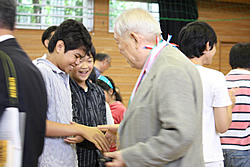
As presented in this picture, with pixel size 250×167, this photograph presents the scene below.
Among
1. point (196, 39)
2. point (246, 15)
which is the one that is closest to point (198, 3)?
point (246, 15)

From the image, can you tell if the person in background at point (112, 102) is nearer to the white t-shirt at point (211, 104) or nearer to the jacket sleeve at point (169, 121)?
the white t-shirt at point (211, 104)

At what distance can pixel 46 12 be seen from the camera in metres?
6.38

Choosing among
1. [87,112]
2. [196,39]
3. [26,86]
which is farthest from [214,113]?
[26,86]

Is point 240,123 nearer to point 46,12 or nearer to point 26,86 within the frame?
point 26,86

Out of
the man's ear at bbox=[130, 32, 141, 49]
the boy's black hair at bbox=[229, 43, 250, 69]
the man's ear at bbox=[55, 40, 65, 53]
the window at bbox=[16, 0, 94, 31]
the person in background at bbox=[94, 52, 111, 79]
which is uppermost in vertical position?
the window at bbox=[16, 0, 94, 31]

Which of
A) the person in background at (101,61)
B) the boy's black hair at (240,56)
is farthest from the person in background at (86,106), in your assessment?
the person in background at (101,61)

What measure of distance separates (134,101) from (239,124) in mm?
1373

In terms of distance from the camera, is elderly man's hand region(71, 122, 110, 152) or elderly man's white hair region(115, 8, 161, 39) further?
elderly man's hand region(71, 122, 110, 152)

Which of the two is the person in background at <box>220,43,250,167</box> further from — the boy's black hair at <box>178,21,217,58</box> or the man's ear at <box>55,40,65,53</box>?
the man's ear at <box>55,40,65,53</box>

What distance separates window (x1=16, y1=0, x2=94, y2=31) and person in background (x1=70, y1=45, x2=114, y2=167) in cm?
436

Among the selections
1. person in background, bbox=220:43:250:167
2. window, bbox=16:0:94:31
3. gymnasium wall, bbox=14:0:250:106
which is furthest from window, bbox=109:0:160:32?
person in background, bbox=220:43:250:167

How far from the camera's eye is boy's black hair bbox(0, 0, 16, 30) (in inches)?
45.8

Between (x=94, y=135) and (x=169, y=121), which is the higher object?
(x=169, y=121)

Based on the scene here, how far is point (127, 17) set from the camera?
146 centimetres
